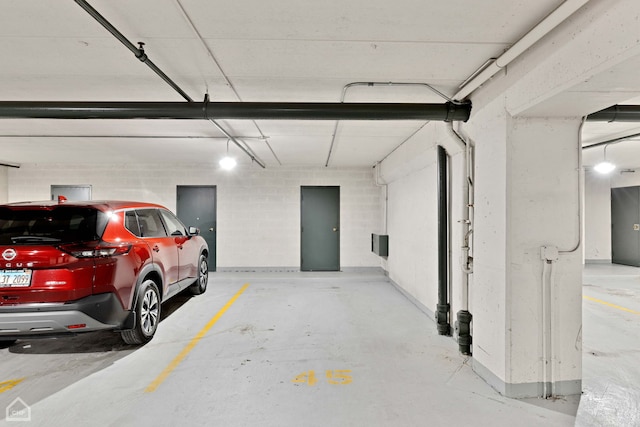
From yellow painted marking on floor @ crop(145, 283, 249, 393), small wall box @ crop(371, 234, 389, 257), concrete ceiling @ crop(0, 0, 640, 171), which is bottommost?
yellow painted marking on floor @ crop(145, 283, 249, 393)

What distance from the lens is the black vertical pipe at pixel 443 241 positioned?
388cm

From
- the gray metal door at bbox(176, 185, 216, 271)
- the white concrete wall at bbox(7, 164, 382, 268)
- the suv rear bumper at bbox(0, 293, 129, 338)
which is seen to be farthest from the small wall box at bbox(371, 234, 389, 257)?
the suv rear bumper at bbox(0, 293, 129, 338)

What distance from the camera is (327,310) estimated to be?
190 inches

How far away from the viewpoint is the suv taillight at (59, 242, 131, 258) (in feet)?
9.19

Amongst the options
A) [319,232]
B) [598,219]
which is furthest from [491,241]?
[598,219]

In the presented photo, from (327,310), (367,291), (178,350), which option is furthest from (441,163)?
(178,350)

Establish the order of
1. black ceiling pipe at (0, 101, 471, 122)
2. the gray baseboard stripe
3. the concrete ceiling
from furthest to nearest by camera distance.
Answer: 1. black ceiling pipe at (0, 101, 471, 122)
2. the gray baseboard stripe
3. the concrete ceiling

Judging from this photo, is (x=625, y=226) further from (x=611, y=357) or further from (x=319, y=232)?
(x=319, y=232)

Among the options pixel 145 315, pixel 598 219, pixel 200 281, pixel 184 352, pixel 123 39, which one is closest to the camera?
Result: pixel 123 39

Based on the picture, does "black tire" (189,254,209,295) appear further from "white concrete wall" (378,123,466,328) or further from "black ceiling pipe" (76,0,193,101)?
"white concrete wall" (378,123,466,328)

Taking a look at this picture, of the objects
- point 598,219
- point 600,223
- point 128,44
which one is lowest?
point 600,223

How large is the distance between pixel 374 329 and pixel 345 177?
475 cm

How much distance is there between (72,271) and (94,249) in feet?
0.79

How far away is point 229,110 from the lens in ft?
10.1
